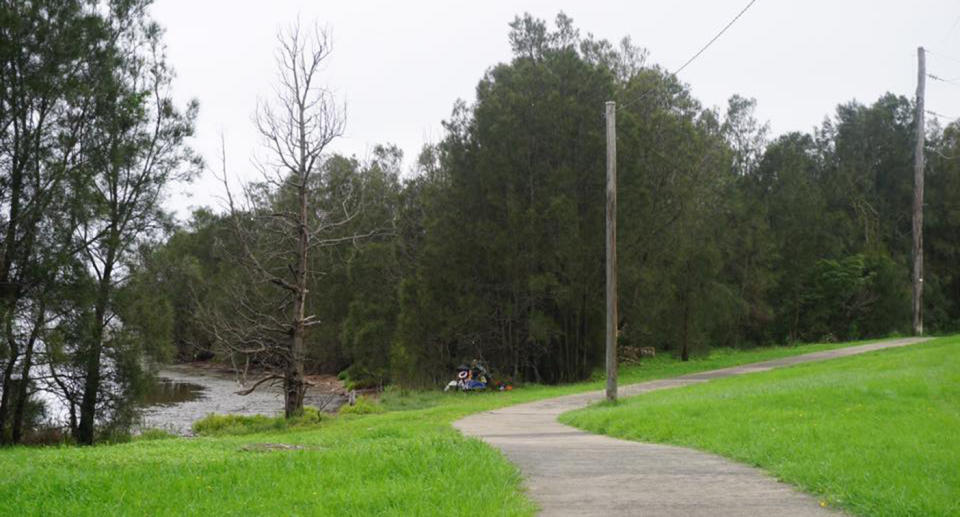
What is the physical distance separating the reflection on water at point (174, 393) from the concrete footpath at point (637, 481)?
30.1 meters

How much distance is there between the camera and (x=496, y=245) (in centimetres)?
3306

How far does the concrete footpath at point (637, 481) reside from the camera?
24.0 feet

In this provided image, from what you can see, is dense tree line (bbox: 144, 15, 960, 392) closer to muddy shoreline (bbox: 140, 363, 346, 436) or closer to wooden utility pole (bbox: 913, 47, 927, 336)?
muddy shoreline (bbox: 140, 363, 346, 436)

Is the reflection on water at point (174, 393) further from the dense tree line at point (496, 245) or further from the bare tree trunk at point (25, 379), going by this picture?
the bare tree trunk at point (25, 379)

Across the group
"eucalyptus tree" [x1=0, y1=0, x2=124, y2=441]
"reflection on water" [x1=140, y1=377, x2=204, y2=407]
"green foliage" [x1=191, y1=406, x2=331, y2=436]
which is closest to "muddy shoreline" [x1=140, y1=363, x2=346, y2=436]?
"reflection on water" [x1=140, y1=377, x2=204, y2=407]

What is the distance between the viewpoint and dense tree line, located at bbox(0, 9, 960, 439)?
26.7 m

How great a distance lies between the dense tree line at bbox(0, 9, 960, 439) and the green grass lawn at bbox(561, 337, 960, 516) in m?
14.2

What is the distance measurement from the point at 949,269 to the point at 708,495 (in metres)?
55.4

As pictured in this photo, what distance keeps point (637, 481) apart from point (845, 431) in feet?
12.3

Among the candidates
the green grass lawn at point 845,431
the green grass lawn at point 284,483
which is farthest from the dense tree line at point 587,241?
the green grass lawn at point 284,483

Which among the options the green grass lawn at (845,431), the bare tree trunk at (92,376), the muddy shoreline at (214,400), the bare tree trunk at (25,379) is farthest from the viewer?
the muddy shoreline at (214,400)

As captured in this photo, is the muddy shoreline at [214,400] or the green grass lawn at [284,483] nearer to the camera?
the green grass lawn at [284,483]

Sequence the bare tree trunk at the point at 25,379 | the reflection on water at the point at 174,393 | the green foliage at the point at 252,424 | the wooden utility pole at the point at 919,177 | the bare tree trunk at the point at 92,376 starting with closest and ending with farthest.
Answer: the green foliage at the point at 252,424 → the bare tree trunk at the point at 25,379 → the bare tree trunk at the point at 92,376 → the wooden utility pole at the point at 919,177 → the reflection on water at the point at 174,393

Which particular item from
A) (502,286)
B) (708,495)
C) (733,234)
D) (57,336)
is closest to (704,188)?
(733,234)
